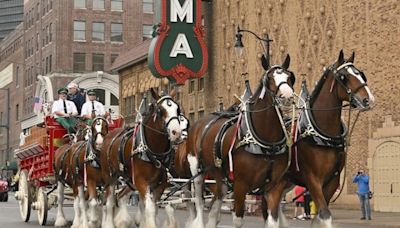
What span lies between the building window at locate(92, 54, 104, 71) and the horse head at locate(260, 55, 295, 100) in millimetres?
77559

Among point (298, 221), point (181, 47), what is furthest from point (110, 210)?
point (181, 47)

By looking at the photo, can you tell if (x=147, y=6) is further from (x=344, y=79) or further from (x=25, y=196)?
(x=344, y=79)

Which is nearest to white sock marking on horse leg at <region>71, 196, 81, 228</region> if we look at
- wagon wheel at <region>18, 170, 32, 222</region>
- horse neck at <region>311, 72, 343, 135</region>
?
wagon wheel at <region>18, 170, 32, 222</region>

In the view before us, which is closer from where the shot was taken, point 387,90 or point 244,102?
point 244,102

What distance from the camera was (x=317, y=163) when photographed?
12578 millimetres

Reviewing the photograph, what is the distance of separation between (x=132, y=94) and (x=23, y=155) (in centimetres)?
3774

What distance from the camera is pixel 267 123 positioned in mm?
12602

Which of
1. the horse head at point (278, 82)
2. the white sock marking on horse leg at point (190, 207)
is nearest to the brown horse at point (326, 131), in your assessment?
the horse head at point (278, 82)

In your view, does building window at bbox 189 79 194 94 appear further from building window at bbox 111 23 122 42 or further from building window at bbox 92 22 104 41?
building window at bbox 111 23 122 42

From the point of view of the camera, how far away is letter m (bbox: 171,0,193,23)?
47.5 m

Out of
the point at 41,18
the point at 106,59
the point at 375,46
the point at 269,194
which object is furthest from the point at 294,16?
the point at 41,18

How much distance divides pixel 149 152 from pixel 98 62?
75222 millimetres

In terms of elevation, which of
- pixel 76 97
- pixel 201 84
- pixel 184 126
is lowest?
pixel 184 126

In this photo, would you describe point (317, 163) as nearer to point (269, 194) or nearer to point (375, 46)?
point (269, 194)
